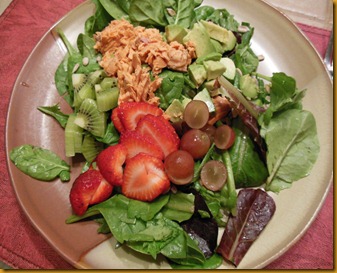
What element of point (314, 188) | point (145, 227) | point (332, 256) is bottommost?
point (332, 256)

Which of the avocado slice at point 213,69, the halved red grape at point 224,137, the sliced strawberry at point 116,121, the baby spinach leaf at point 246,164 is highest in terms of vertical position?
the avocado slice at point 213,69

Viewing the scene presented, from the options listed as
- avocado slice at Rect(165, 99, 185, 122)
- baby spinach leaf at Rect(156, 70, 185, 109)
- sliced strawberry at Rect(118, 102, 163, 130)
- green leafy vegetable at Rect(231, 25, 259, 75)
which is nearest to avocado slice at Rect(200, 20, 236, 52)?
green leafy vegetable at Rect(231, 25, 259, 75)

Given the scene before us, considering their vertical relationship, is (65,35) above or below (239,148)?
above

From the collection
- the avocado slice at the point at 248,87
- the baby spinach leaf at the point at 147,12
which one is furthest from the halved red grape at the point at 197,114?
the baby spinach leaf at the point at 147,12

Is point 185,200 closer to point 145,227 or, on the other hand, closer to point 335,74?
point 145,227

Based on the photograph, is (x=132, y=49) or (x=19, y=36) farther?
(x=19, y=36)

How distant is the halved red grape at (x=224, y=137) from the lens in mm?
1455

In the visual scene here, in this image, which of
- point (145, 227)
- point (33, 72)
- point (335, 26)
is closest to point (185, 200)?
point (145, 227)

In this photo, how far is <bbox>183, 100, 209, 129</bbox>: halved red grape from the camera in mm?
1438

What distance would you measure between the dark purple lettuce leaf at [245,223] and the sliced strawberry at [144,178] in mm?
279

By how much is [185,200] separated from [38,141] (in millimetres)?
652

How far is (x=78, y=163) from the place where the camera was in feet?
5.11

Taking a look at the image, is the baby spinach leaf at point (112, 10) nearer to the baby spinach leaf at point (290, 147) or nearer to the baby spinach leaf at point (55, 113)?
the baby spinach leaf at point (55, 113)

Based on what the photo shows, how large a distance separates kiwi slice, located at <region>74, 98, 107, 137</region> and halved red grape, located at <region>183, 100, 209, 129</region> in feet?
1.15
